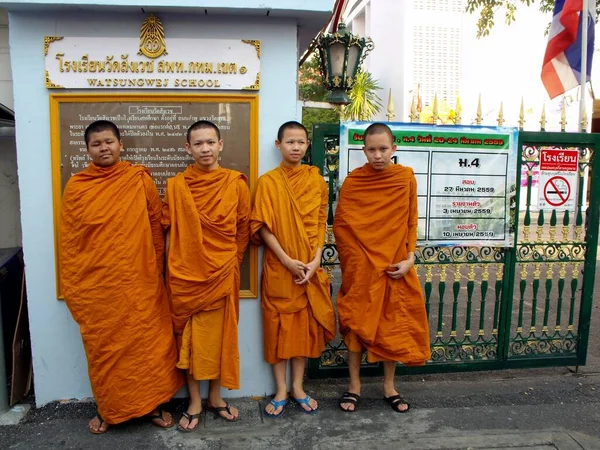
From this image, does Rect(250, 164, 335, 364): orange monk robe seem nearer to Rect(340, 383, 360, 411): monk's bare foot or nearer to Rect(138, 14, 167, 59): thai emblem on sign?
Rect(340, 383, 360, 411): monk's bare foot

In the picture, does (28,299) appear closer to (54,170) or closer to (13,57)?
(54,170)

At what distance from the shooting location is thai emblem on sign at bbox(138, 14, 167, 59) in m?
3.06

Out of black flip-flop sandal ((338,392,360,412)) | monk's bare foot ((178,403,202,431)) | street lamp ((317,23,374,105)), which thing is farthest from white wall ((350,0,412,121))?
monk's bare foot ((178,403,202,431))

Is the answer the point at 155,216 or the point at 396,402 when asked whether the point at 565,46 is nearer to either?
the point at 396,402

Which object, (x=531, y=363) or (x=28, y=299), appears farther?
(x=531, y=363)

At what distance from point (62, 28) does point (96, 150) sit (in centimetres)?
88

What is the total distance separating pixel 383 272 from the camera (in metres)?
3.10

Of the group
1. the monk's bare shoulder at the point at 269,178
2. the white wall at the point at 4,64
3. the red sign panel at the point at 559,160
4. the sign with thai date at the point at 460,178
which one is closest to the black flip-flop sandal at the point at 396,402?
the sign with thai date at the point at 460,178

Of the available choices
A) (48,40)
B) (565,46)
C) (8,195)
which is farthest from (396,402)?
(565,46)

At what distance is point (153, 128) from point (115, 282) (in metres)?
1.03

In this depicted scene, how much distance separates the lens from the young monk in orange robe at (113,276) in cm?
279

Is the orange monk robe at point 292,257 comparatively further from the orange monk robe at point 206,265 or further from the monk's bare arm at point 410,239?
the monk's bare arm at point 410,239

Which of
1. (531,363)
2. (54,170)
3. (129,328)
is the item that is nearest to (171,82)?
(54,170)

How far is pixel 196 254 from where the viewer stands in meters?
2.84
